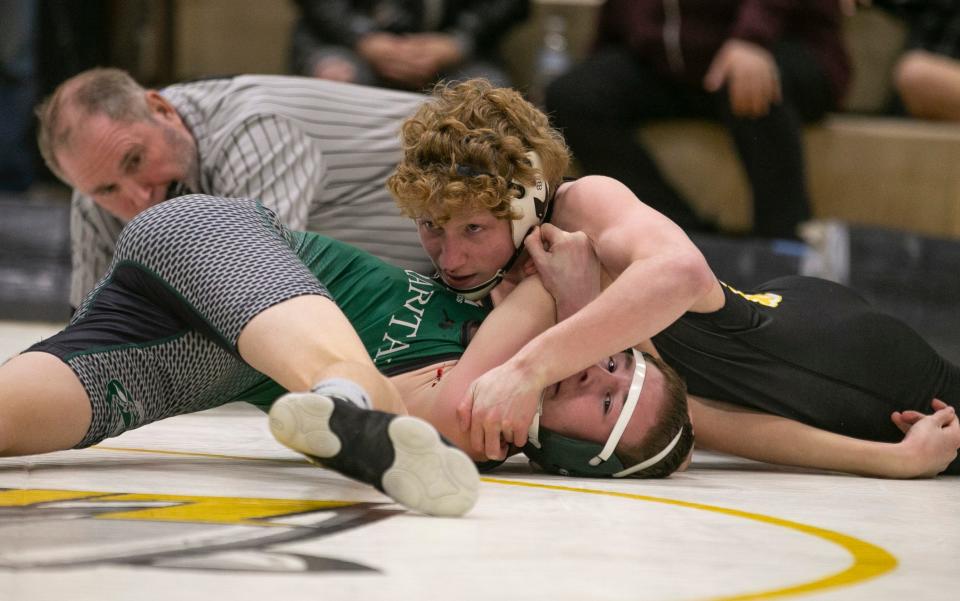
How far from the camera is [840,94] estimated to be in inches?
207

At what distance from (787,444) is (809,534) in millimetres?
765

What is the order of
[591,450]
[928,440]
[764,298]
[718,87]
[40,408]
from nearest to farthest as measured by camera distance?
[40,408], [591,450], [928,440], [764,298], [718,87]

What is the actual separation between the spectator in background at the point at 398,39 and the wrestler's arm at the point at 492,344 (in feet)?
10.4

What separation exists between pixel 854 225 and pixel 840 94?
0.63 metres

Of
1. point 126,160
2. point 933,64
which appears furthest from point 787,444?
point 933,64

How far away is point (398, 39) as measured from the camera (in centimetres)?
548

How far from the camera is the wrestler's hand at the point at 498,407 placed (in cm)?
208

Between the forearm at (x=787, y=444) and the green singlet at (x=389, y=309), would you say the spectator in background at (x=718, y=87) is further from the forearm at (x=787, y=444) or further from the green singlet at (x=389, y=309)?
the green singlet at (x=389, y=309)

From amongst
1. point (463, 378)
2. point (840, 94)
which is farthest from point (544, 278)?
Result: point (840, 94)

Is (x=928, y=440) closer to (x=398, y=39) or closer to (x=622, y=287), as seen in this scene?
(x=622, y=287)

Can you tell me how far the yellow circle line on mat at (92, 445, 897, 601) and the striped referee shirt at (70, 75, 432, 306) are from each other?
3.63 ft

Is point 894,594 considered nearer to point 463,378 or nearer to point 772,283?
point 463,378

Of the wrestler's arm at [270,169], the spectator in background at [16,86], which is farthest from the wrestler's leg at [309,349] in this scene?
the spectator in background at [16,86]

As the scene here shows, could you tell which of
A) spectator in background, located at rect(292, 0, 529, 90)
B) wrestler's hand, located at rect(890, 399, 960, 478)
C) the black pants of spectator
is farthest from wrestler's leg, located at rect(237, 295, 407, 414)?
spectator in background, located at rect(292, 0, 529, 90)
